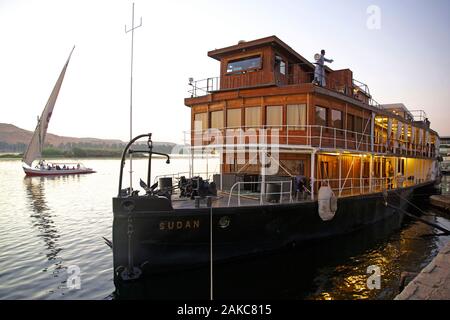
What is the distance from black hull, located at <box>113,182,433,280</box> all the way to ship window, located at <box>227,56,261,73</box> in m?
8.39

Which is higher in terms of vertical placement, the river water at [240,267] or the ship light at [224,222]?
the ship light at [224,222]

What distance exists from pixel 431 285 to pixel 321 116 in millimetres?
10121

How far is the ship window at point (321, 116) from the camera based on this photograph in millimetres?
15555

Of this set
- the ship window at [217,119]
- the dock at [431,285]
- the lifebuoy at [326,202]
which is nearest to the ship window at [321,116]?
the lifebuoy at [326,202]

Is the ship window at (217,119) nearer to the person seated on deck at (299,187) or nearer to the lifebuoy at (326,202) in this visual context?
the person seated on deck at (299,187)

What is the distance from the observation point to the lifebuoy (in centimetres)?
1223

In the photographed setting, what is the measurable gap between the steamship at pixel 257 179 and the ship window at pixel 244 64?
2.3 inches

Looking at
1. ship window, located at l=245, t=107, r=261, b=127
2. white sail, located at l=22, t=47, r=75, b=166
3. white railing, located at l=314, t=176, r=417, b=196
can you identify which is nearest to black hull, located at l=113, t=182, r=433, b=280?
white railing, located at l=314, t=176, r=417, b=196

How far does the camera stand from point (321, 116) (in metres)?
16.0

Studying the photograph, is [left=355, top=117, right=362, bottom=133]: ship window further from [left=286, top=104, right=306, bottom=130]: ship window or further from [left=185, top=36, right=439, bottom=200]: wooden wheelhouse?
[left=286, top=104, right=306, bottom=130]: ship window
